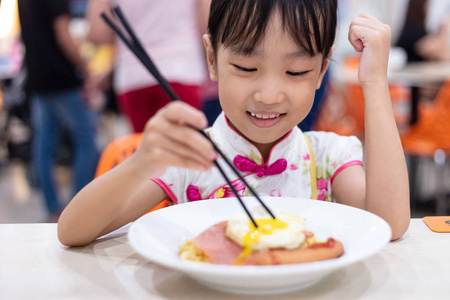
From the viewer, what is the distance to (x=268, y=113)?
1.01 metres

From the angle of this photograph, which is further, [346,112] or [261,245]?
[346,112]

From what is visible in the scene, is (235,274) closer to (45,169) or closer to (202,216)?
(202,216)

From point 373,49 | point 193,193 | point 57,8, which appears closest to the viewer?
point 373,49

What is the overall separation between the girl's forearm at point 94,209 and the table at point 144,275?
0.09ft

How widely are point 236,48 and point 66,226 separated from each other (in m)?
0.47

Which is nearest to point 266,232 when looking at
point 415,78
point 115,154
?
point 115,154

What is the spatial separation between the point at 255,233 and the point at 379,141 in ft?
1.44

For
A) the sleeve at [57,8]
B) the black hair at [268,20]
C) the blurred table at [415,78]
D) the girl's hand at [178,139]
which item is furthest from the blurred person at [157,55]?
the blurred table at [415,78]

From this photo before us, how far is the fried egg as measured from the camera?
2.21 ft

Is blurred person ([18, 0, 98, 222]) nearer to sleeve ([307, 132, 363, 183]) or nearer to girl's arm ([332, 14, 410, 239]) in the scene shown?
sleeve ([307, 132, 363, 183])

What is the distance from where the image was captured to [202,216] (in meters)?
0.88

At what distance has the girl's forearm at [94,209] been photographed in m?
0.85

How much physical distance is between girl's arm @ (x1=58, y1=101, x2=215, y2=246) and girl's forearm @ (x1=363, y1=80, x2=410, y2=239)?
421mm

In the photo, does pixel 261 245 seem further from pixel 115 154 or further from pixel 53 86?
pixel 53 86
